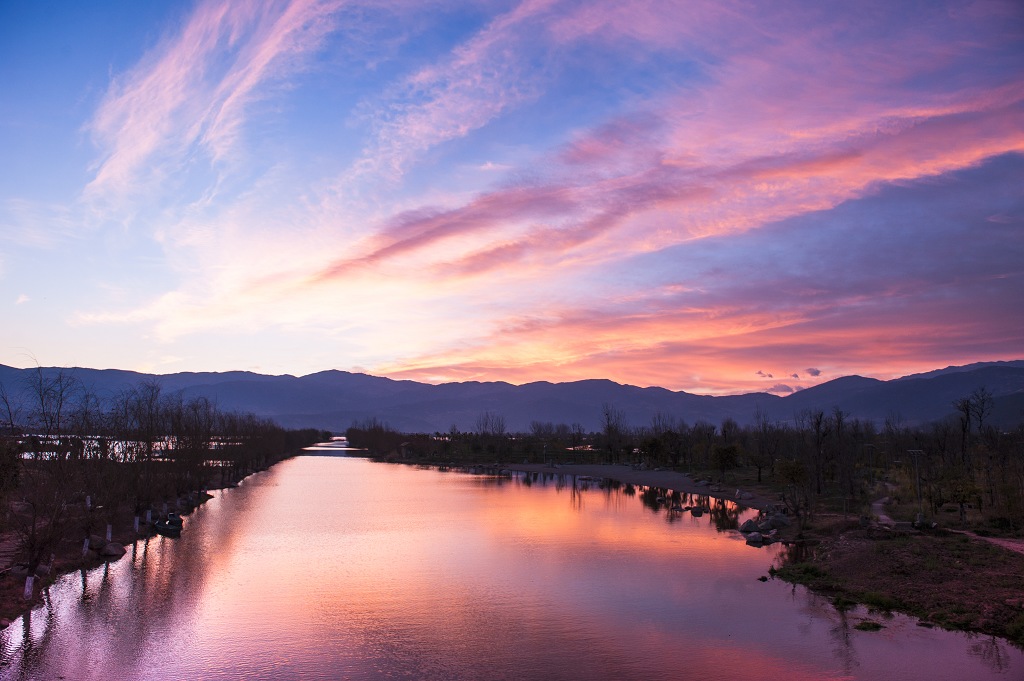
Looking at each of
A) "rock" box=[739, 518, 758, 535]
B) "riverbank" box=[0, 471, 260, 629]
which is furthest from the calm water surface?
"rock" box=[739, 518, 758, 535]

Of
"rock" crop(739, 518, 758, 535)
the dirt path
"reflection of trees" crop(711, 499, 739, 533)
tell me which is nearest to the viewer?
the dirt path

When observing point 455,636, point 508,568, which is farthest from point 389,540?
point 455,636

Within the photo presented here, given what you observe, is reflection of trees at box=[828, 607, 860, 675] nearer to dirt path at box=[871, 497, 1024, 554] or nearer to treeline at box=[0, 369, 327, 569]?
dirt path at box=[871, 497, 1024, 554]

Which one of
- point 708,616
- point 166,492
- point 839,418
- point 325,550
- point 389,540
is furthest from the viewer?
point 839,418

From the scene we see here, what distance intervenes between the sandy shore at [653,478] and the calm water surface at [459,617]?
16.0 m

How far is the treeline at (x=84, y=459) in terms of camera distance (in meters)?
22.8

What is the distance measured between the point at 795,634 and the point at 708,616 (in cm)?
248

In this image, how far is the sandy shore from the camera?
50009mm

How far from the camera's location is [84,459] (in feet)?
88.8

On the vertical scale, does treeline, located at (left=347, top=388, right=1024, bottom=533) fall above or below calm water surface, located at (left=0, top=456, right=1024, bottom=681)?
above

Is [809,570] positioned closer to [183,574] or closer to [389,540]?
[389,540]

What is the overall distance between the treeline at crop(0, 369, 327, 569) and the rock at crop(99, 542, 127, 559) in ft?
3.86

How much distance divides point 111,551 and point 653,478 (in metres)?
52.3

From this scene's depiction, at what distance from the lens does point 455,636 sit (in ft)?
57.7
